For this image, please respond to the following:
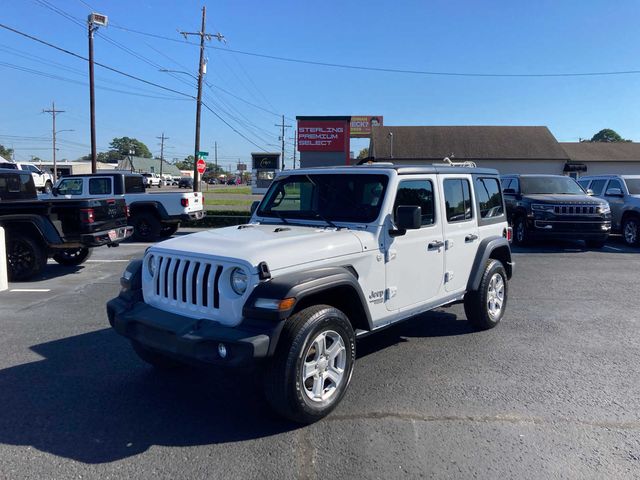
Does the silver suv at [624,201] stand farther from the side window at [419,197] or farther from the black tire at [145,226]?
the black tire at [145,226]

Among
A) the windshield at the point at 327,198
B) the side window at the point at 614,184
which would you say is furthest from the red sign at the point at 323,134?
the windshield at the point at 327,198

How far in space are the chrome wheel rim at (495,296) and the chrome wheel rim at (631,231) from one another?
9463mm

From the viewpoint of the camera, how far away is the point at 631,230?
535 inches

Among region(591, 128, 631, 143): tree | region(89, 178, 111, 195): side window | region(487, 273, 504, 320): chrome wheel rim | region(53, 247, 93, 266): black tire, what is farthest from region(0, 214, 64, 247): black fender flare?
region(591, 128, 631, 143): tree

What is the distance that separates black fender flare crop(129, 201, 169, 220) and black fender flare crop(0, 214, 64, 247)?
5645mm

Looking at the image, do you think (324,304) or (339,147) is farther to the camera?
(339,147)

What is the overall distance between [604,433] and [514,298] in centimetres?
422

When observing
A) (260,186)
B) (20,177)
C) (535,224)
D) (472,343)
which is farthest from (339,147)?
(472,343)

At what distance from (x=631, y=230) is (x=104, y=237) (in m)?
12.9

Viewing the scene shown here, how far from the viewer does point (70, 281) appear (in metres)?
8.95

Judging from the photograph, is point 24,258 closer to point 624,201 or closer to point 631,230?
point 631,230

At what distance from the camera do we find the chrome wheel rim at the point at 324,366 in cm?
365

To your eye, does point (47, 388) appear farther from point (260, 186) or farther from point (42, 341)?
point (260, 186)

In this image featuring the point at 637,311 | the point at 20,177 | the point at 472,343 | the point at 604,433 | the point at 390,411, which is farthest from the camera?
the point at 20,177
